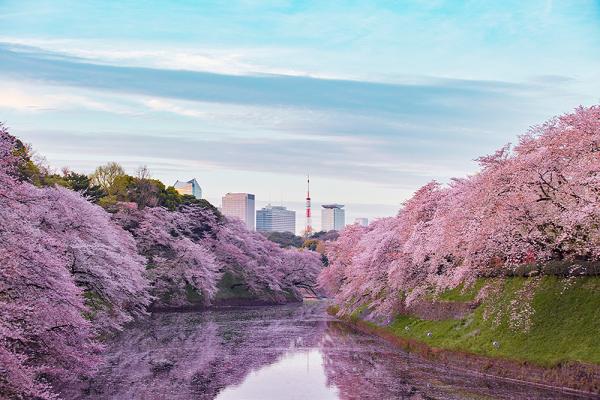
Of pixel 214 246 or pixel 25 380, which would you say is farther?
pixel 214 246

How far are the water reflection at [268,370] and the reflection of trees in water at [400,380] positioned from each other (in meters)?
0.04

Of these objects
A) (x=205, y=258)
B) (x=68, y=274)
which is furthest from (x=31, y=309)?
(x=205, y=258)

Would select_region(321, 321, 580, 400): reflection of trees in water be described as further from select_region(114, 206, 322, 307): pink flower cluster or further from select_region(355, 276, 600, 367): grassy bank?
select_region(114, 206, 322, 307): pink flower cluster

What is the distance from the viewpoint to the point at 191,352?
129 ft

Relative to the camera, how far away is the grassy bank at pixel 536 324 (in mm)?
27344

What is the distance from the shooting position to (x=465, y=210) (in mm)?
31984

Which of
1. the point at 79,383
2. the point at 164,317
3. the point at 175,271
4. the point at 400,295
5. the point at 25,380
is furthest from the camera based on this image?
the point at 175,271

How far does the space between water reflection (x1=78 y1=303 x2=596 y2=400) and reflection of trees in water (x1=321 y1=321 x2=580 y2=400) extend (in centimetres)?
4

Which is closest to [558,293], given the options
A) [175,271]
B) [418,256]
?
[418,256]

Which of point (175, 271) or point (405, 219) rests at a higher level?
point (405, 219)

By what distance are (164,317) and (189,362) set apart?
1143 inches

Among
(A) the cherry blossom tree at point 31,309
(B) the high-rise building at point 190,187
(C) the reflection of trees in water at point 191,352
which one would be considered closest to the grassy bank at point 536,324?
(C) the reflection of trees in water at point 191,352

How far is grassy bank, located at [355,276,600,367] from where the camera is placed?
27.3 metres

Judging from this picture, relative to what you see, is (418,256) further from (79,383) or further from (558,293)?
(79,383)
